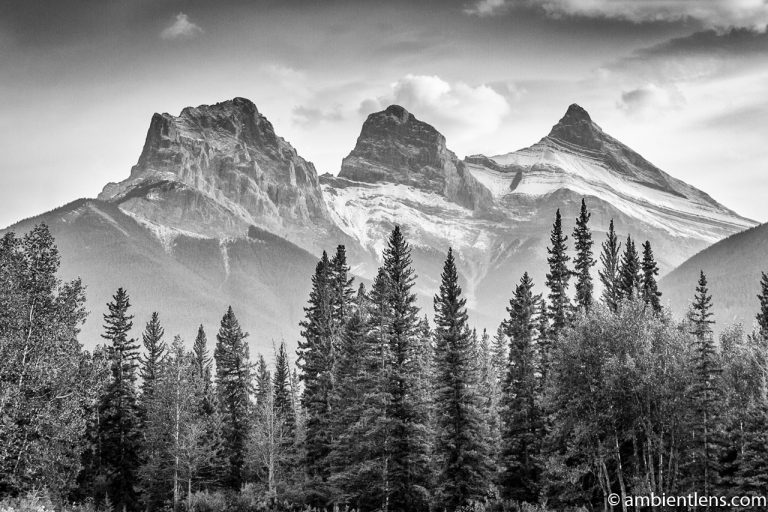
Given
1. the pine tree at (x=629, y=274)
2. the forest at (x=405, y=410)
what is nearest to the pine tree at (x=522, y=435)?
the forest at (x=405, y=410)

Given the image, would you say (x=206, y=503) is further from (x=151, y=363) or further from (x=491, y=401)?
(x=491, y=401)

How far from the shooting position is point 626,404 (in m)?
43.7

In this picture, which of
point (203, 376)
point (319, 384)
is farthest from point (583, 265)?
point (203, 376)

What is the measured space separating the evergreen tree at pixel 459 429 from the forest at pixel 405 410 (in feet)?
0.46

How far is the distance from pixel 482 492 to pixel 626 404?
12963 mm

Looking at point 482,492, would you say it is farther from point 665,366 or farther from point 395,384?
point 665,366

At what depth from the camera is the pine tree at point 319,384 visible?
2319 inches

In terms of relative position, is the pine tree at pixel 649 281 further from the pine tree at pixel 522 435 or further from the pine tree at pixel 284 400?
the pine tree at pixel 284 400

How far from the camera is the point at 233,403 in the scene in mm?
77750

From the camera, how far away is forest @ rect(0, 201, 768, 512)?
3531 centimetres

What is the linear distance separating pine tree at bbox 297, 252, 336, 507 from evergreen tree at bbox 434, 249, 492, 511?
31.9 ft

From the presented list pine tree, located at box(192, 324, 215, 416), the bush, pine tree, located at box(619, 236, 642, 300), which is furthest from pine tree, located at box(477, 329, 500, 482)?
pine tree, located at box(192, 324, 215, 416)

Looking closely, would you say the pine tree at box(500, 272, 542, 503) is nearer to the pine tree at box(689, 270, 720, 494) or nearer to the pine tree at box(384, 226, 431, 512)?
the pine tree at box(384, 226, 431, 512)

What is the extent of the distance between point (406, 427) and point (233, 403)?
33137 mm
